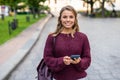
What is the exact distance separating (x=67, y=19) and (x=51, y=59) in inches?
19.2

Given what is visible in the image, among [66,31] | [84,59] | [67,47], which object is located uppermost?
[66,31]

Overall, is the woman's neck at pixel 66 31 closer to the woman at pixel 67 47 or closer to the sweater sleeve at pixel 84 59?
the woman at pixel 67 47

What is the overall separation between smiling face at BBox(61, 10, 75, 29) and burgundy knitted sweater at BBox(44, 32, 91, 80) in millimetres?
112

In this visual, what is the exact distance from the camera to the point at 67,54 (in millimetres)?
4660

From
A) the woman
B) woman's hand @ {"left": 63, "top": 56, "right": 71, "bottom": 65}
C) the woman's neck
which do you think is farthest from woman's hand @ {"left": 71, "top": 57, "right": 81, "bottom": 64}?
the woman's neck

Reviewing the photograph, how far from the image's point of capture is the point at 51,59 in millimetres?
4660

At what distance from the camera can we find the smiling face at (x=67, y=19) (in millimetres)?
4728

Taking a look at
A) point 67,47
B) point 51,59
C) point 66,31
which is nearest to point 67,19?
point 66,31

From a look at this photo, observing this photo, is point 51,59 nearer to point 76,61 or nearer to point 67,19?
point 76,61

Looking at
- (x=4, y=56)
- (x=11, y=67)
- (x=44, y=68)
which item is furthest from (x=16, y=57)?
(x=44, y=68)

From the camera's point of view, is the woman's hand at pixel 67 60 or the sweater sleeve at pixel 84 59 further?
the sweater sleeve at pixel 84 59

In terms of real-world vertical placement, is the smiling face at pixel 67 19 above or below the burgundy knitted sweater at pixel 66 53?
above

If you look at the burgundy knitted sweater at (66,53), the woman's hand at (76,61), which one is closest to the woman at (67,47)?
the burgundy knitted sweater at (66,53)

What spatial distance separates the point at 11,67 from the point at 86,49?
659 centimetres
